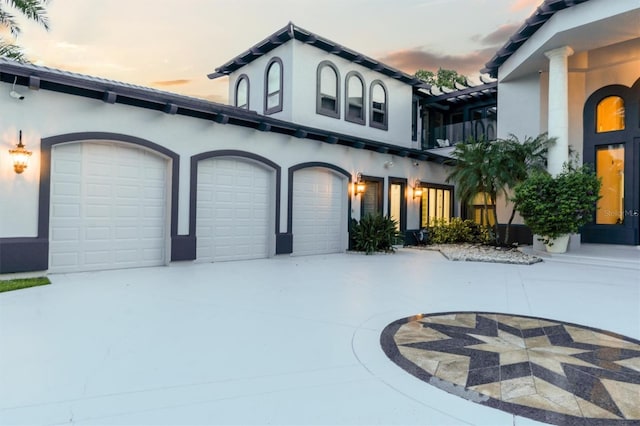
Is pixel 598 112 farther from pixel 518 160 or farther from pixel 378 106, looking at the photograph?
pixel 378 106

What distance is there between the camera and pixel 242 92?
1374 cm

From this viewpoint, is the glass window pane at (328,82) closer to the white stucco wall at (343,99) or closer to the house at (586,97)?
the white stucco wall at (343,99)

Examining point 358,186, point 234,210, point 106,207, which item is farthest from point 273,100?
point 106,207

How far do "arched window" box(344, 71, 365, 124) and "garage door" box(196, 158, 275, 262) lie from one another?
466cm

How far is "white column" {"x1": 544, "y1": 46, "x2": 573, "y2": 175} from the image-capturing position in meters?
10.3

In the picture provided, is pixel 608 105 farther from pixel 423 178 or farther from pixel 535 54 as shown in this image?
pixel 423 178

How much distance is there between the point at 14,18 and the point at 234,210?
7.89 metres

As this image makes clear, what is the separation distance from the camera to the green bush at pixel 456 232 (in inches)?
542

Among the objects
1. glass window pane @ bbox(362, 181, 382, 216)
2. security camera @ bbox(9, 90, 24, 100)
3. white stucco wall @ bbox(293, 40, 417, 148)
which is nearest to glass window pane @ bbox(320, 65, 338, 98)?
white stucco wall @ bbox(293, 40, 417, 148)

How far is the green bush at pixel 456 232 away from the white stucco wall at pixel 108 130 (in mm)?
4970

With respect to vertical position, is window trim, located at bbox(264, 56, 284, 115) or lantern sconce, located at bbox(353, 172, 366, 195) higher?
window trim, located at bbox(264, 56, 284, 115)

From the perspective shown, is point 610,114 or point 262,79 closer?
point 610,114

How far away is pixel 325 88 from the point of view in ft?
40.3

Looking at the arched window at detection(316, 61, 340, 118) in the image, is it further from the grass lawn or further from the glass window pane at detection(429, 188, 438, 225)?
the grass lawn
